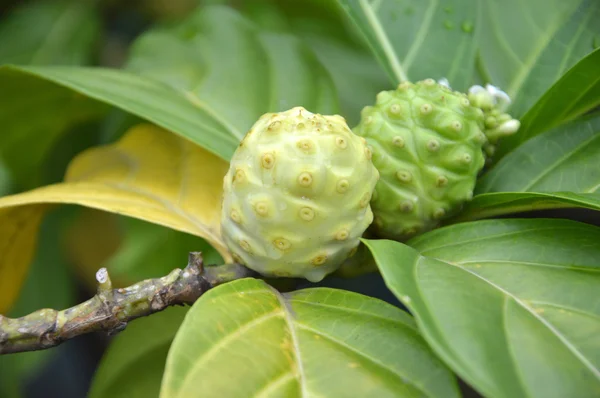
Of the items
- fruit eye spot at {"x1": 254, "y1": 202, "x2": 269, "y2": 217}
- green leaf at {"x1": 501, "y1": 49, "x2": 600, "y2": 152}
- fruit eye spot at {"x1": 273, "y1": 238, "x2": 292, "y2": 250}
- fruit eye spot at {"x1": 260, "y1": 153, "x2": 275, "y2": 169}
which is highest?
green leaf at {"x1": 501, "y1": 49, "x2": 600, "y2": 152}

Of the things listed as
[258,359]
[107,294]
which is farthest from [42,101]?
[258,359]

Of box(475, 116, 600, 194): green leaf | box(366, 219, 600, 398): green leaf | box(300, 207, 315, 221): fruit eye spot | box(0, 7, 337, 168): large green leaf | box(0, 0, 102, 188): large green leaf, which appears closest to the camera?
box(366, 219, 600, 398): green leaf

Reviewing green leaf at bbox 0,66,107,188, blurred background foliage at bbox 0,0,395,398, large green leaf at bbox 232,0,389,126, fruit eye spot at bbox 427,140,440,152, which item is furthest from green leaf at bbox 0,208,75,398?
fruit eye spot at bbox 427,140,440,152

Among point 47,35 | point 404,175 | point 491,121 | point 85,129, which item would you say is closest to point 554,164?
point 491,121

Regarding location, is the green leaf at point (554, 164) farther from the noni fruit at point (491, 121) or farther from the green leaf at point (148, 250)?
the green leaf at point (148, 250)

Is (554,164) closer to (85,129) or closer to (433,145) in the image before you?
(433,145)

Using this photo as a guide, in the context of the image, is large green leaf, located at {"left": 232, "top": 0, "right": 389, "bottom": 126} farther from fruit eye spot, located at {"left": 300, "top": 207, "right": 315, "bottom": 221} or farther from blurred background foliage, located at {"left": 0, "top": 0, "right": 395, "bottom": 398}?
fruit eye spot, located at {"left": 300, "top": 207, "right": 315, "bottom": 221}
